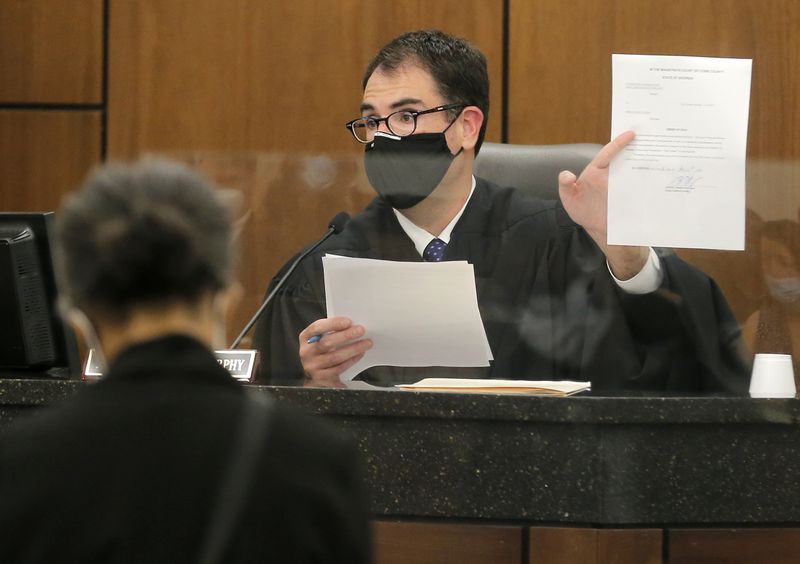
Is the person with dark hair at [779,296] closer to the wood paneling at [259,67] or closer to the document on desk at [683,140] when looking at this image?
the document on desk at [683,140]

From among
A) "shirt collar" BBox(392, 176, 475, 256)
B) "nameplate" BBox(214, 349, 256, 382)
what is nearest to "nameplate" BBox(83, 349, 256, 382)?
"nameplate" BBox(214, 349, 256, 382)

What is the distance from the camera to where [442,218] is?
2289mm

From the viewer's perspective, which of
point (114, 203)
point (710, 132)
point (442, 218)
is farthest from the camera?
point (442, 218)

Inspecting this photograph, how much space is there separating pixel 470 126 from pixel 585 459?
104cm

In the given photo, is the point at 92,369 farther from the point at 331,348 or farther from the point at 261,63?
the point at 261,63

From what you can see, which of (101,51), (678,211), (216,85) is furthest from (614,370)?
(101,51)

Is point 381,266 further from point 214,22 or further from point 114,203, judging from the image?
point 214,22

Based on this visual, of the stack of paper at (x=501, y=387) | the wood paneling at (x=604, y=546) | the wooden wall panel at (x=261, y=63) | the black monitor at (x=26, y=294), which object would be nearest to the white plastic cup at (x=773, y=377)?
the stack of paper at (x=501, y=387)

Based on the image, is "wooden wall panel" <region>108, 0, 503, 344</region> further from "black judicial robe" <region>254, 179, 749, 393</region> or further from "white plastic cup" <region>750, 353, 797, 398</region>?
"white plastic cup" <region>750, 353, 797, 398</region>

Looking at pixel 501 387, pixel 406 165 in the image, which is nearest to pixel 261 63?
pixel 406 165

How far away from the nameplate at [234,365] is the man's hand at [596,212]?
64 cm

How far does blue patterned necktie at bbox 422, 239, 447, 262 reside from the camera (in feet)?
7.31

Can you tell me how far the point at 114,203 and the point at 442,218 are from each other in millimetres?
1544

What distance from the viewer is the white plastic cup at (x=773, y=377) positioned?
175cm
